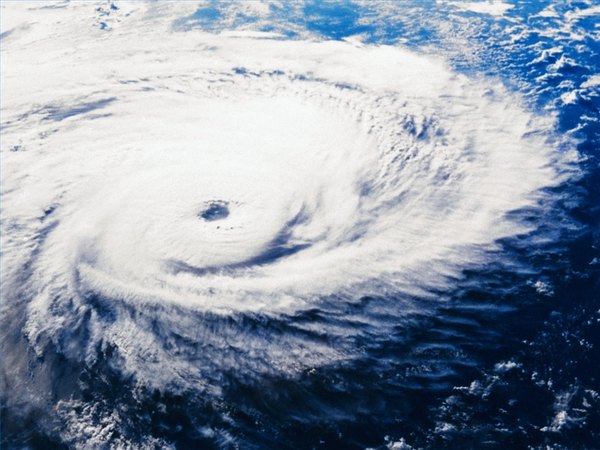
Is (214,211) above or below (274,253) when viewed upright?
above

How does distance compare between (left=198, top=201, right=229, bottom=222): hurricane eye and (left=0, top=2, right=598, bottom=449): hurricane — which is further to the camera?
(left=198, top=201, right=229, bottom=222): hurricane eye

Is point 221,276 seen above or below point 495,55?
below

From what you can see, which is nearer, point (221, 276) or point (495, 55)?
point (221, 276)

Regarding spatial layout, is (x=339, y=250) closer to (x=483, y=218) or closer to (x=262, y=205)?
(x=262, y=205)

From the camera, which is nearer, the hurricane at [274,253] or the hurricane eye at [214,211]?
the hurricane at [274,253]

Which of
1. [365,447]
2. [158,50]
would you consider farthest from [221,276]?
[158,50]

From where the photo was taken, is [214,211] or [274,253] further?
[214,211]

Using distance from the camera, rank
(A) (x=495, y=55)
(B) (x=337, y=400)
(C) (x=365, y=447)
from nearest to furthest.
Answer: (C) (x=365, y=447)
(B) (x=337, y=400)
(A) (x=495, y=55)

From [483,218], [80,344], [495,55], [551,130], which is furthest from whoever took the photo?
[495,55]
